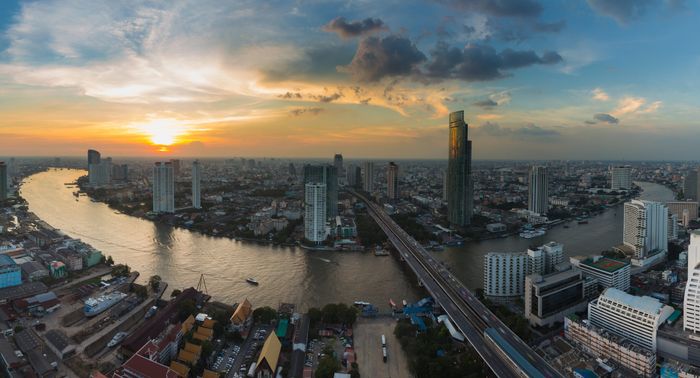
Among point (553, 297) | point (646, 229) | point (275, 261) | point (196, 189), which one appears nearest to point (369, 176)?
point (196, 189)

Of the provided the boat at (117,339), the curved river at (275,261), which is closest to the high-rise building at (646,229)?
the curved river at (275,261)

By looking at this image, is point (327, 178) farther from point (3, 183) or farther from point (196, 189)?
point (3, 183)

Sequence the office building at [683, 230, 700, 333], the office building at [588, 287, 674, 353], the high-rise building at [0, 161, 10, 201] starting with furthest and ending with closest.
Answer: the high-rise building at [0, 161, 10, 201] < the office building at [683, 230, 700, 333] < the office building at [588, 287, 674, 353]

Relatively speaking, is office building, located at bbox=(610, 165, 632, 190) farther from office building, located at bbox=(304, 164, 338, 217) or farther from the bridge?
the bridge

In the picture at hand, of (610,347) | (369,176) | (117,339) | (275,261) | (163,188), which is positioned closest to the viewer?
(610,347)

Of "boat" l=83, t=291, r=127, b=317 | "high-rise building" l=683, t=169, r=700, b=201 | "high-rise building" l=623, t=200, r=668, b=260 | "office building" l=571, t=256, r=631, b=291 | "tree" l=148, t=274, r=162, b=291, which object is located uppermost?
"high-rise building" l=683, t=169, r=700, b=201

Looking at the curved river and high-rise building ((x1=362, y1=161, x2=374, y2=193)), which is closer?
the curved river

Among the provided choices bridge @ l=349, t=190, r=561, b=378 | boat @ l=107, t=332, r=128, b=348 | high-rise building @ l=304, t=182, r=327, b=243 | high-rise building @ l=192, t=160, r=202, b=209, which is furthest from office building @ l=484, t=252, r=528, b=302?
high-rise building @ l=192, t=160, r=202, b=209
